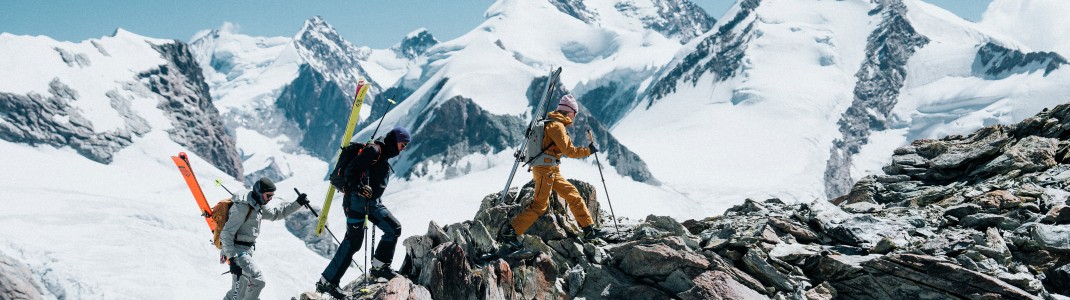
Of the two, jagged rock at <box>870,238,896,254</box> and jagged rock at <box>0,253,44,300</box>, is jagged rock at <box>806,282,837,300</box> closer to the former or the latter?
jagged rock at <box>870,238,896,254</box>

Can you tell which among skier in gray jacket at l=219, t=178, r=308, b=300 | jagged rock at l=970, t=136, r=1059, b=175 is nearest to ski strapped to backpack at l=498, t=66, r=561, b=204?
skier in gray jacket at l=219, t=178, r=308, b=300

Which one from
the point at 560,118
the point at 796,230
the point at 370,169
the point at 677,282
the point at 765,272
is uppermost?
the point at 560,118

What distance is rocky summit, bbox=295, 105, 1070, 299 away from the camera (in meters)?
10.8

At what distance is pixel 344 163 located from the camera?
11945 mm

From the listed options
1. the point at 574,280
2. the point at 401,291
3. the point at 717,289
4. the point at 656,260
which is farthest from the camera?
the point at 574,280

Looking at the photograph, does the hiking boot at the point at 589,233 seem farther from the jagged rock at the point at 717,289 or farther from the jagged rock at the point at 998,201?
the jagged rock at the point at 998,201

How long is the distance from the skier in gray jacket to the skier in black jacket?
97 centimetres

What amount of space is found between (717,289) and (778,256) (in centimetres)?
167

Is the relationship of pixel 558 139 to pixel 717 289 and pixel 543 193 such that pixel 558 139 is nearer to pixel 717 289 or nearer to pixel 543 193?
pixel 543 193

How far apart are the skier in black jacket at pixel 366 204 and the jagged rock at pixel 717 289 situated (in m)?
4.93

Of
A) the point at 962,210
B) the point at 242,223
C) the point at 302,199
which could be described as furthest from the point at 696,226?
the point at 242,223

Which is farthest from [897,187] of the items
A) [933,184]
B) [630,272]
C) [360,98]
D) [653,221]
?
[360,98]

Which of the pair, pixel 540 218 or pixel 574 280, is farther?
pixel 540 218

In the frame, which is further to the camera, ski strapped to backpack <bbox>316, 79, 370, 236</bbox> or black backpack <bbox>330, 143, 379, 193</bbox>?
ski strapped to backpack <bbox>316, 79, 370, 236</bbox>
